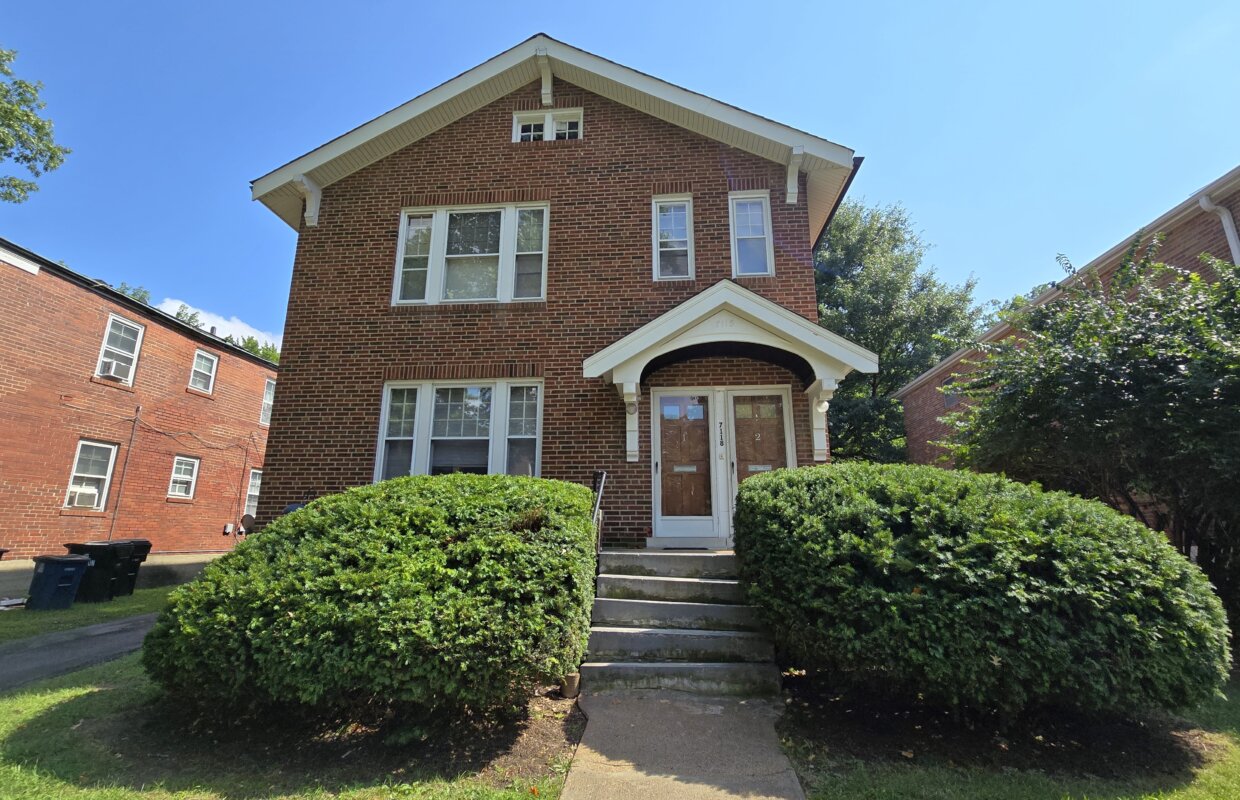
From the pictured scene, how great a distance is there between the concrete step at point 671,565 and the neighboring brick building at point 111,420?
14.9 m

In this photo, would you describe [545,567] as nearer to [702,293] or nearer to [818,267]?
[702,293]

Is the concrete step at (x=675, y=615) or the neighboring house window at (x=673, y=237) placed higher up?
the neighboring house window at (x=673, y=237)

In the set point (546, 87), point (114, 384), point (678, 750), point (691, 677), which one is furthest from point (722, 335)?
point (114, 384)

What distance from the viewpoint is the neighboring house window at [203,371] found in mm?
17719

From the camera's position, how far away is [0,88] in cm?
1664

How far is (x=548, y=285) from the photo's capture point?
29.5ft

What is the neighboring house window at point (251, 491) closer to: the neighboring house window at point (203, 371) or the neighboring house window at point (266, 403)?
the neighboring house window at point (266, 403)

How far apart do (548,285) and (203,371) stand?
14964 millimetres

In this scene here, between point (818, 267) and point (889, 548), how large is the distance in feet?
73.3

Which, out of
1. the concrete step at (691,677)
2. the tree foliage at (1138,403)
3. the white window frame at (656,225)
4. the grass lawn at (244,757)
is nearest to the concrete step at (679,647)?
the concrete step at (691,677)

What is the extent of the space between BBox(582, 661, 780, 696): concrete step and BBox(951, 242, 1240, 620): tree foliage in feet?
15.5

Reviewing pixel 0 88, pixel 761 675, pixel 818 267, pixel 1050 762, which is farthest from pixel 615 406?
pixel 0 88

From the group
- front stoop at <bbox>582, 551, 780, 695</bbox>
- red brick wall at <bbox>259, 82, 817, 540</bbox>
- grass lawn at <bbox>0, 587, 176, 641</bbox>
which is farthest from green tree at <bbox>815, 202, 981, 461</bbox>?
grass lawn at <bbox>0, 587, 176, 641</bbox>

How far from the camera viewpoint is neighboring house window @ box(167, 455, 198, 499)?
17.0 meters
